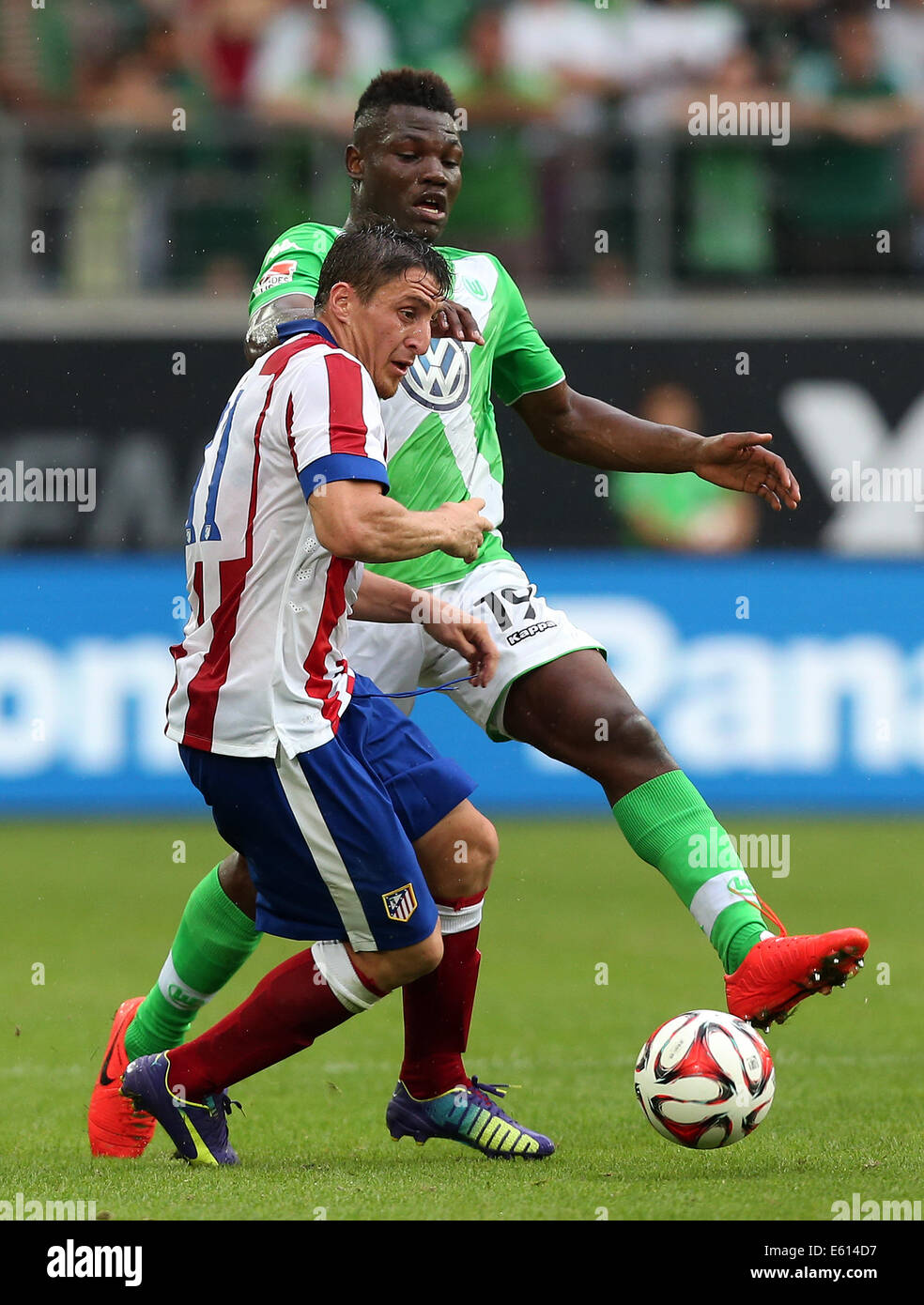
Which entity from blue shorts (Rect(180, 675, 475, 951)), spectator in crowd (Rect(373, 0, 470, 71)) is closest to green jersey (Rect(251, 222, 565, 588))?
blue shorts (Rect(180, 675, 475, 951))

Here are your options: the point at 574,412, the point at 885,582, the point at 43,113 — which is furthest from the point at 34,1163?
the point at 43,113

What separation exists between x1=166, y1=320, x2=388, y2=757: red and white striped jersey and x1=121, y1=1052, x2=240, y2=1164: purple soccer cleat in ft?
2.57

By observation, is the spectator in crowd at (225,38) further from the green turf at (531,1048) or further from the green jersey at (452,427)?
the green jersey at (452,427)

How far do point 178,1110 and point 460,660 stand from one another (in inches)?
51.3

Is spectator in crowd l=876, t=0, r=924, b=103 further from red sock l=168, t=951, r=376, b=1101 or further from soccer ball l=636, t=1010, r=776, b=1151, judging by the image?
red sock l=168, t=951, r=376, b=1101

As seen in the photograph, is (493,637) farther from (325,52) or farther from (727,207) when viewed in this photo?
(325,52)

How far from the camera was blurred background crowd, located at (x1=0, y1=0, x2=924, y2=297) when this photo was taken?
1138 centimetres

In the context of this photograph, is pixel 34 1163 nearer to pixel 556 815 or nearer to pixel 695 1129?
pixel 695 1129

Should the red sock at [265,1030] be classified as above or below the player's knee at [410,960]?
below

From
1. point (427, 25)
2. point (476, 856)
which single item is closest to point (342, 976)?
point (476, 856)

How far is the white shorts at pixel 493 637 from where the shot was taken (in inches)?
177

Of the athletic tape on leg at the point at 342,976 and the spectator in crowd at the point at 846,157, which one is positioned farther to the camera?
the spectator in crowd at the point at 846,157

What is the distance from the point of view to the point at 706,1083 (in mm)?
3920

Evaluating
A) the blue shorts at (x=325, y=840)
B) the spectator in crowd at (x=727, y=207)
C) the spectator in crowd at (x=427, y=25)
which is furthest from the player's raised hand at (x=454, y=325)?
the spectator in crowd at (x=427, y=25)
